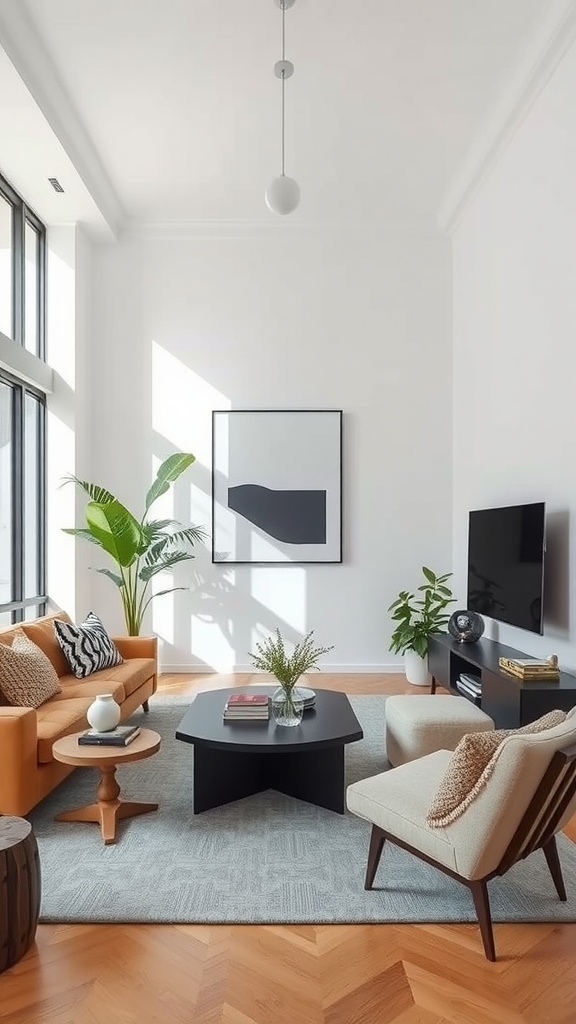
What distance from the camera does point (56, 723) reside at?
341 cm

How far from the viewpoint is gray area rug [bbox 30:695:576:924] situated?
2.47 m

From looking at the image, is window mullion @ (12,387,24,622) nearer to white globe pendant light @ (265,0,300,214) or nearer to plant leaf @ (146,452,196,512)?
plant leaf @ (146,452,196,512)

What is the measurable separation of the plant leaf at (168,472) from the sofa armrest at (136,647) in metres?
1.29

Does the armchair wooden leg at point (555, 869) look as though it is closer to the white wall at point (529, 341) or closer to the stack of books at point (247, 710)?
the stack of books at point (247, 710)

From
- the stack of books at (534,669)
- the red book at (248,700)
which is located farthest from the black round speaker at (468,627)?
the red book at (248,700)

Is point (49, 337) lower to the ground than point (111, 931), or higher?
higher

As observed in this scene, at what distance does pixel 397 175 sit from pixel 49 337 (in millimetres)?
3161

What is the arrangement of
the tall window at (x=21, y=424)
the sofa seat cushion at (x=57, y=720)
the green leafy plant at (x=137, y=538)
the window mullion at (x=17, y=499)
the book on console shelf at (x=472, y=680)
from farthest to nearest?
the green leafy plant at (x=137, y=538) → the window mullion at (x=17, y=499) → the tall window at (x=21, y=424) → the book on console shelf at (x=472, y=680) → the sofa seat cushion at (x=57, y=720)

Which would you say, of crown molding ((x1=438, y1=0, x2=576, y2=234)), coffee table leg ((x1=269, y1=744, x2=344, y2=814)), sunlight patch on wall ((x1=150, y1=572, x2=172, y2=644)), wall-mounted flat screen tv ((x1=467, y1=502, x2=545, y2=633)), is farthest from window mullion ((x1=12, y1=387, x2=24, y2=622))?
crown molding ((x1=438, y1=0, x2=576, y2=234))

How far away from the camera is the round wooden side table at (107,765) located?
295 cm

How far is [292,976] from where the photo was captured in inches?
84.3

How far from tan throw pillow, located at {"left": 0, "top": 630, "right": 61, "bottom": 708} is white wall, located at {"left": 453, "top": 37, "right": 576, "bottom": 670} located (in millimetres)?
2896

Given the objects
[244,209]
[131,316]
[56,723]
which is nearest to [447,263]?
[244,209]

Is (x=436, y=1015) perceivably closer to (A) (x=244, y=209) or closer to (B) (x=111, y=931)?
(B) (x=111, y=931)
